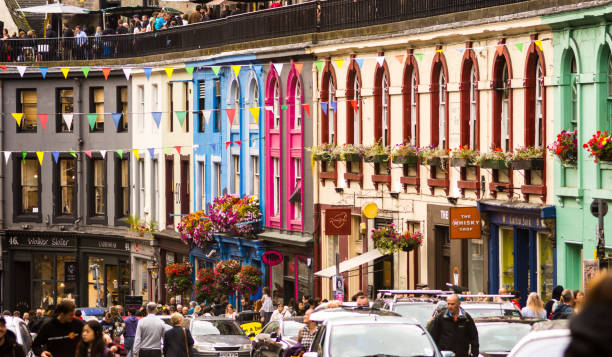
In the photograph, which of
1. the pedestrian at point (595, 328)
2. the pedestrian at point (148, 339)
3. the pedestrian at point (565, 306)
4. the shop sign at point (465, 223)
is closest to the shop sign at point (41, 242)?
the shop sign at point (465, 223)

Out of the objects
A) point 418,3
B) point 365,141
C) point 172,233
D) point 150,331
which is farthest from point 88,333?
point 172,233

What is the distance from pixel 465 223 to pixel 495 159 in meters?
1.62

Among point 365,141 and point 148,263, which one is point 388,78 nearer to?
point 365,141

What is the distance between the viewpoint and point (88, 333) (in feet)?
39.5

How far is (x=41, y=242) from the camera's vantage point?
2253 inches

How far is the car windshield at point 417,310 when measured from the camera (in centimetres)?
2041

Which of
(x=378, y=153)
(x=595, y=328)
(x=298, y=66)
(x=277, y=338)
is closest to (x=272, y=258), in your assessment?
(x=298, y=66)

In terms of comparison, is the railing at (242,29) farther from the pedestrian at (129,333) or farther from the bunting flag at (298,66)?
the pedestrian at (129,333)

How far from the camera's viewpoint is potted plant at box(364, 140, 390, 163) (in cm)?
3439

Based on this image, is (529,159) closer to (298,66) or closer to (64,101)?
(298,66)

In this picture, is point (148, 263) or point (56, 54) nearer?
point (148, 263)

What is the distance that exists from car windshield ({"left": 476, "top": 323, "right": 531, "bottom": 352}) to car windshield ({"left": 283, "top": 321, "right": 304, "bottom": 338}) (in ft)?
19.0

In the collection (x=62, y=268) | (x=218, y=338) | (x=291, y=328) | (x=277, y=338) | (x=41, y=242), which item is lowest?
(x=62, y=268)

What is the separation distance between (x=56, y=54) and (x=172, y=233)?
11.2 metres
